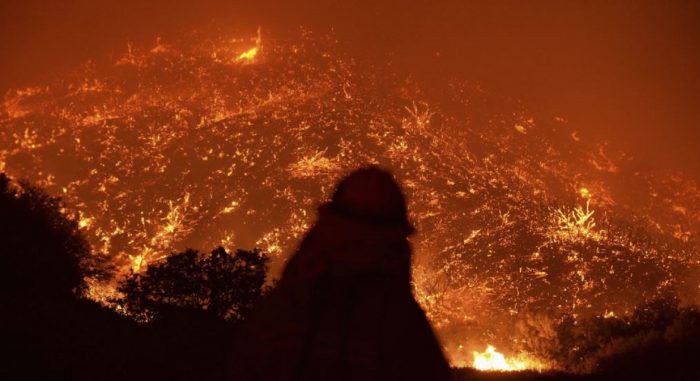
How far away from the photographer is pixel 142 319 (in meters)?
20.2

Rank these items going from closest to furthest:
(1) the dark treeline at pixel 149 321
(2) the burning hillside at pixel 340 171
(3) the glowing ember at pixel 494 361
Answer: (1) the dark treeline at pixel 149 321 → (3) the glowing ember at pixel 494 361 → (2) the burning hillside at pixel 340 171

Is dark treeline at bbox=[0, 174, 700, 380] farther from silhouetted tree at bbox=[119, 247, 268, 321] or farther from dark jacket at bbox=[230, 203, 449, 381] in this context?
dark jacket at bbox=[230, 203, 449, 381]

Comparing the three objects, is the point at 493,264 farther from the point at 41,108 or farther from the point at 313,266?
the point at 41,108

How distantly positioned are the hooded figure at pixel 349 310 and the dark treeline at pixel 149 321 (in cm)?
855

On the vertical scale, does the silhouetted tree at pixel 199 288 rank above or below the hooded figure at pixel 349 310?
above

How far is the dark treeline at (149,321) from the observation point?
34.0ft

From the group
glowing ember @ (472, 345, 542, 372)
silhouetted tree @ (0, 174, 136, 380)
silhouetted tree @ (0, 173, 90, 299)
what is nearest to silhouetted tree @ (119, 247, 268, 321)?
silhouetted tree @ (0, 173, 90, 299)

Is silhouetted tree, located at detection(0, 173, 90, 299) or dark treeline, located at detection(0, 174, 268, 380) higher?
silhouetted tree, located at detection(0, 173, 90, 299)

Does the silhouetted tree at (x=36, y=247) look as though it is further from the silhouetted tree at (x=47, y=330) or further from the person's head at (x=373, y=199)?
the person's head at (x=373, y=199)

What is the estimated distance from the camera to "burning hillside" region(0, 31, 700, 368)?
87.7 meters

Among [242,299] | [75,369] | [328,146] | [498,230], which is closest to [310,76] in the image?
[328,146]

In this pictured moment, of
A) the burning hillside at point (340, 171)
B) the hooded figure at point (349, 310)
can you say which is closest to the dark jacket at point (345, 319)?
the hooded figure at point (349, 310)

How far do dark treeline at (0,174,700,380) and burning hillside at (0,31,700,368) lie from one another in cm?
5152

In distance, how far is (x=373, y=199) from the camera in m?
3.04
